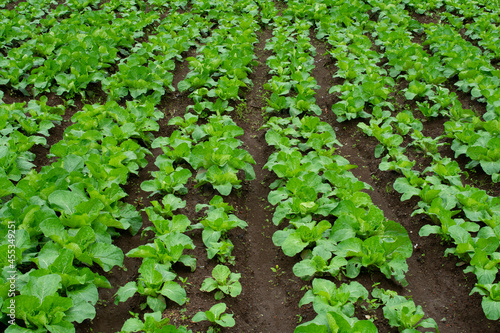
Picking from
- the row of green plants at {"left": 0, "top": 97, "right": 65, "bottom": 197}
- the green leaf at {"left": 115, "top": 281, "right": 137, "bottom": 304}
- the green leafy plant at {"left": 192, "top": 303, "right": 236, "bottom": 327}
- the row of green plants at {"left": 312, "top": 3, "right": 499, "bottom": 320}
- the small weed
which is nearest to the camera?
the green leafy plant at {"left": 192, "top": 303, "right": 236, "bottom": 327}

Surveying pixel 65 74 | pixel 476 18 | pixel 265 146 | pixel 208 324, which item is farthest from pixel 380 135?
pixel 476 18

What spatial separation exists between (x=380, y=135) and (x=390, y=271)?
2771 millimetres

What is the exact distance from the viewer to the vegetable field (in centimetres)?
372

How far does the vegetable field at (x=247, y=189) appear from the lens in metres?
3.72

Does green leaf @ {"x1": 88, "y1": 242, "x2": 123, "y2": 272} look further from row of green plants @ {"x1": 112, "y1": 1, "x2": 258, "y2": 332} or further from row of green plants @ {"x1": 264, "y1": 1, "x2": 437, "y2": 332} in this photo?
row of green plants @ {"x1": 264, "y1": 1, "x2": 437, "y2": 332}

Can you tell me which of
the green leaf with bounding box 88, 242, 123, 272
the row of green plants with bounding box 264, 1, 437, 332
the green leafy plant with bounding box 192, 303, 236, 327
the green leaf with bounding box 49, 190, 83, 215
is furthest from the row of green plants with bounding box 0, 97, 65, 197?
the row of green plants with bounding box 264, 1, 437, 332

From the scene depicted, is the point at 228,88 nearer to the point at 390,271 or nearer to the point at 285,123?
the point at 285,123

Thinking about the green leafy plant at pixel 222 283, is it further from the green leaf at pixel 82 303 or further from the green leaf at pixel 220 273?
the green leaf at pixel 82 303

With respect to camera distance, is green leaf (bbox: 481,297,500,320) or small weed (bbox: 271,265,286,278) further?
small weed (bbox: 271,265,286,278)

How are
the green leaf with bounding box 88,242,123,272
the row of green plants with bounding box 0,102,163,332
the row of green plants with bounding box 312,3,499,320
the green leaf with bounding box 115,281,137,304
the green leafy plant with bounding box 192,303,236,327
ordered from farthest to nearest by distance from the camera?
1. the row of green plants with bounding box 312,3,499,320
2. the green leaf with bounding box 88,242,123,272
3. the green leaf with bounding box 115,281,137,304
4. the green leafy plant with bounding box 192,303,236,327
5. the row of green plants with bounding box 0,102,163,332

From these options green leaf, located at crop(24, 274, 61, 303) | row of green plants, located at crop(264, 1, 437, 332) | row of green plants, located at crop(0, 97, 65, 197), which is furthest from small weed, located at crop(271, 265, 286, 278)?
row of green plants, located at crop(0, 97, 65, 197)

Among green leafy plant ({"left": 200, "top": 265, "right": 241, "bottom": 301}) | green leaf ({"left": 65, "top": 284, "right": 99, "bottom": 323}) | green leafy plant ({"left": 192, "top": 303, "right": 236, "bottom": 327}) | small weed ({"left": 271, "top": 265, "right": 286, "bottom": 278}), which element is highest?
green leaf ({"left": 65, "top": 284, "right": 99, "bottom": 323})

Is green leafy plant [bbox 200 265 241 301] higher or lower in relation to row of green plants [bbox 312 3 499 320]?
lower

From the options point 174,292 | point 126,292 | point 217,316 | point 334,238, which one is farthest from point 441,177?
point 126,292
